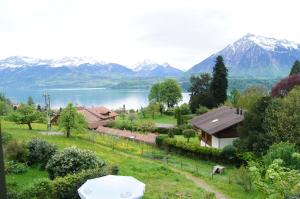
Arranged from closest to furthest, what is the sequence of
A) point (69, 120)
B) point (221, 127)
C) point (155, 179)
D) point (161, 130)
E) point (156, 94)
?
point (155, 179), point (221, 127), point (69, 120), point (161, 130), point (156, 94)

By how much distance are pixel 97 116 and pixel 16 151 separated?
59282mm

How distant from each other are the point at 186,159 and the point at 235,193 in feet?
49.7

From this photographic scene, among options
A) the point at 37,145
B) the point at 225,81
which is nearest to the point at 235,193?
the point at 37,145

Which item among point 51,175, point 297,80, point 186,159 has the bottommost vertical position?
point 186,159

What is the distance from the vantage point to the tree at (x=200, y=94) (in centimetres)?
7431

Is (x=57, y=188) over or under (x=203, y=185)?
over

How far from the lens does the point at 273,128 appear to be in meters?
30.5

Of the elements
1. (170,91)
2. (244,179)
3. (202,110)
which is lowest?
(244,179)

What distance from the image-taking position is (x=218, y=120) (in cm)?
4322

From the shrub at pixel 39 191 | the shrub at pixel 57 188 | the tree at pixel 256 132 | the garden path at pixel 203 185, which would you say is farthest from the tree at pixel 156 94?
the shrub at pixel 39 191

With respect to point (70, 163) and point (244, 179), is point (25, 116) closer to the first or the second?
point (70, 163)

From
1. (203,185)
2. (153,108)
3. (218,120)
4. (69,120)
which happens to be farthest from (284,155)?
(153,108)

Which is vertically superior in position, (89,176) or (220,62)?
(220,62)

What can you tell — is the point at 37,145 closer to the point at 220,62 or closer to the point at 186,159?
the point at 186,159
